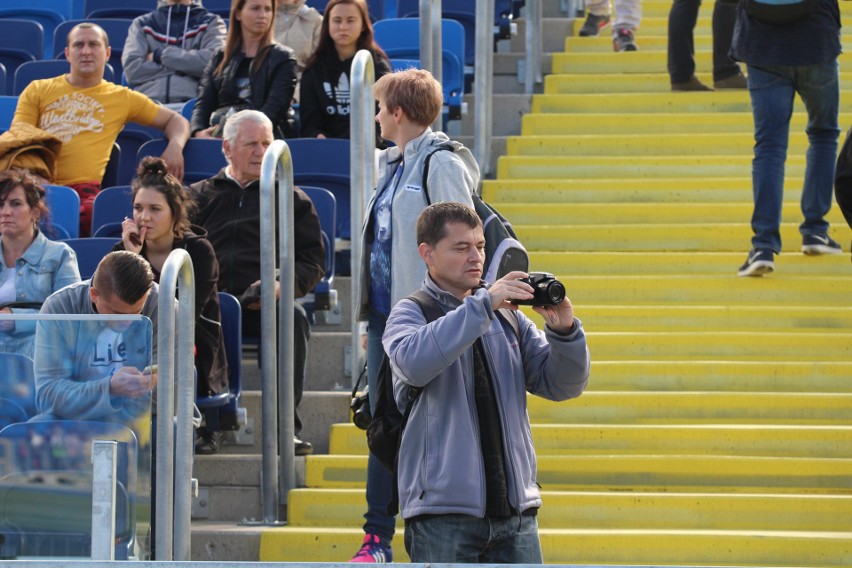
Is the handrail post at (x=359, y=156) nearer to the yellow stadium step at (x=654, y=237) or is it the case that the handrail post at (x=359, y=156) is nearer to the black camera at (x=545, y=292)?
the yellow stadium step at (x=654, y=237)

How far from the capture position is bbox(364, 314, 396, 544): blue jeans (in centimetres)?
488

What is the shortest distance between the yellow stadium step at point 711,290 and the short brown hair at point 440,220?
8.76 feet

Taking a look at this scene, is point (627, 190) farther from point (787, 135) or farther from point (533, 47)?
point (533, 47)

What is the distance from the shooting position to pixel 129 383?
4.09m

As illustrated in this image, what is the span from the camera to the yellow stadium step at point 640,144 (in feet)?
25.5

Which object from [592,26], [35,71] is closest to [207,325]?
[35,71]

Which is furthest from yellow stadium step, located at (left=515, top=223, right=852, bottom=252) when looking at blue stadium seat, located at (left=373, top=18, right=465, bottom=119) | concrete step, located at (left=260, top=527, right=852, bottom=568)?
concrete step, located at (left=260, top=527, right=852, bottom=568)

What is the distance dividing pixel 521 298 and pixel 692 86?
4778mm

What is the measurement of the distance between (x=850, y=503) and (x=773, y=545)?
1.24ft

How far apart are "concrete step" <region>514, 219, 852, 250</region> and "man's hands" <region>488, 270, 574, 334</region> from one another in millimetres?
3287

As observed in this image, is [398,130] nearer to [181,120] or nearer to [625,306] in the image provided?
[625,306]

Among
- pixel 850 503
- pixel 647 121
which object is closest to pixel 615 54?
pixel 647 121

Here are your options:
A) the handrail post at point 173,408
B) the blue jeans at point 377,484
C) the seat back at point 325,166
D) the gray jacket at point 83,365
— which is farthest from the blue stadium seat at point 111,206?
the gray jacket at point 83,365

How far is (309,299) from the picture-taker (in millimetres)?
6410
